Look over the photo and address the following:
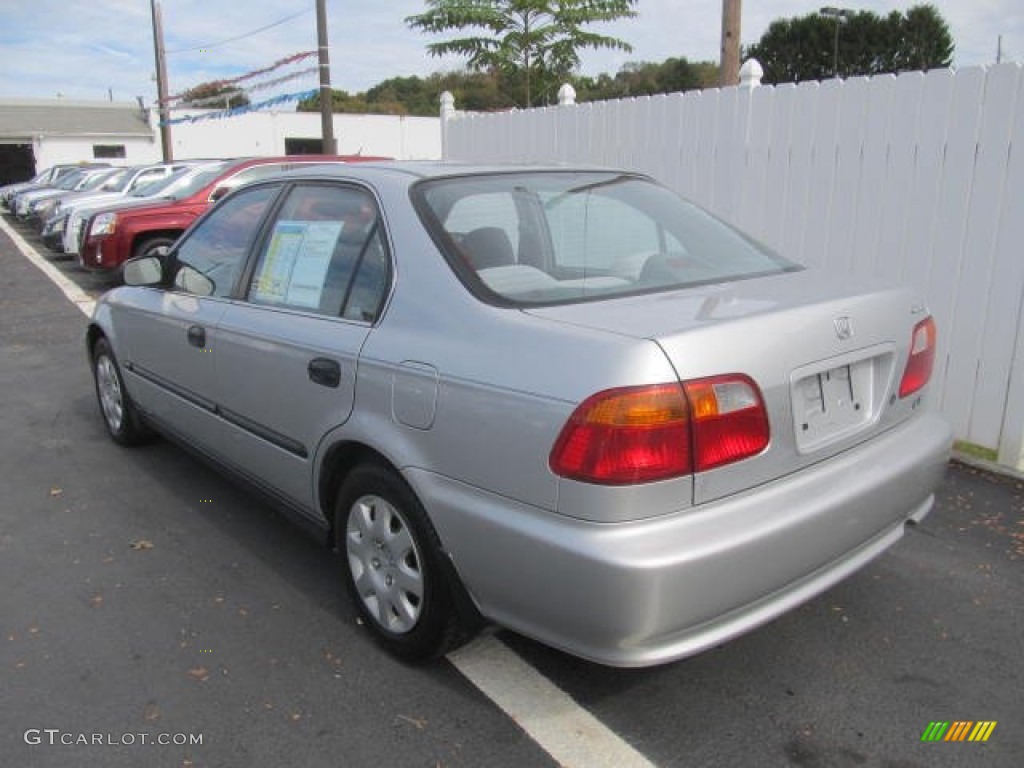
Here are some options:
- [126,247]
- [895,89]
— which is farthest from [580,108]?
[126,247]

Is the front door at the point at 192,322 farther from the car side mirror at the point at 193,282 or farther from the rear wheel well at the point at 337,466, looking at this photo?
the rear wheel well at the point at 337,466

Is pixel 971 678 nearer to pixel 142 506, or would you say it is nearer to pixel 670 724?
pixel 670 724

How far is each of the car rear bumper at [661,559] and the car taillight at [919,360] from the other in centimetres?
36

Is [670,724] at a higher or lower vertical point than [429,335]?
lower

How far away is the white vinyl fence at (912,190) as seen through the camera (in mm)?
4516

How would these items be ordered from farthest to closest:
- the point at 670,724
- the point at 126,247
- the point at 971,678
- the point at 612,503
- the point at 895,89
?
1. the point at 126,247
2. the point at 895,89
3. the point at 971,678
4. the point at 670,724
5. the point at 612,503

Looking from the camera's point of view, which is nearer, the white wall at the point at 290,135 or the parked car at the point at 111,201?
the parked car at the point at 111,201

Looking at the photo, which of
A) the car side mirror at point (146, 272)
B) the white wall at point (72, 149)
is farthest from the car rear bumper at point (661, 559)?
the white wall at point (72, 149)

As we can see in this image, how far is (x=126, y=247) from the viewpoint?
10.0 meters

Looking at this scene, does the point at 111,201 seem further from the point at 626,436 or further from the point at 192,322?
the point at 626,436

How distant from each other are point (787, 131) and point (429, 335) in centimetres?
397

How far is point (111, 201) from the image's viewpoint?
49.1 feet

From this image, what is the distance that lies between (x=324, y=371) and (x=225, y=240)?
1.40m

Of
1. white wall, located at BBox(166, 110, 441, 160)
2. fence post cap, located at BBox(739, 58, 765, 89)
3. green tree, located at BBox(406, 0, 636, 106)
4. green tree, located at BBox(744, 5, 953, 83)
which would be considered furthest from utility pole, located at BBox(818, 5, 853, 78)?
fence post cap, located at BBox(739, 58, 765, 89)
